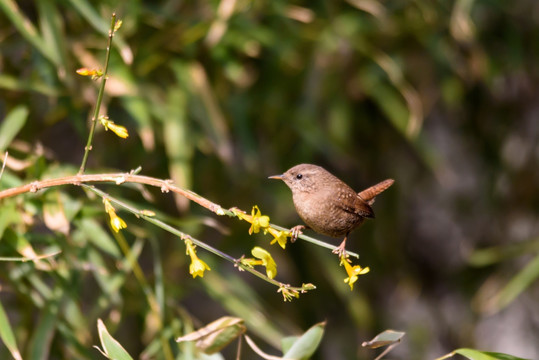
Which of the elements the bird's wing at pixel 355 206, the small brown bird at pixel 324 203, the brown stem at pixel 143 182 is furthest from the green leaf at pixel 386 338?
the brown stem at pixel 143 182

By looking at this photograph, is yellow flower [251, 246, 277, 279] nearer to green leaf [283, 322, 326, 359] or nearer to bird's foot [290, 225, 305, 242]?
bird's foot [290, 225, 305, 242]

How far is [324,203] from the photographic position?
57.7 inches

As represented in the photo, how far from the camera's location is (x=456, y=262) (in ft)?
12.2

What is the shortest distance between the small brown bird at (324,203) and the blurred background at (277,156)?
445mm

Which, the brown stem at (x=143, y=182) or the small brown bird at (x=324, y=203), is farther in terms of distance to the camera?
Result: the small brown bird at (x=324, y=203)

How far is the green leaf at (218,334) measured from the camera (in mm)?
1528

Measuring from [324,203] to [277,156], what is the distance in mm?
1456

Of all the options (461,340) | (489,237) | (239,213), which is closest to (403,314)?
(461,340)

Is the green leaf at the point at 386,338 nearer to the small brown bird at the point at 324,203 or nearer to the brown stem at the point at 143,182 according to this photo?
the small brown bird at the point at 324,203

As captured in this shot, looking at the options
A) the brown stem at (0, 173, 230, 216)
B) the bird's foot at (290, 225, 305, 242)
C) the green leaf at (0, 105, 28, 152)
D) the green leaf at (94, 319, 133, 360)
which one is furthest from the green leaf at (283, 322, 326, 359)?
the green leaf at (0, 105, 28, 152)

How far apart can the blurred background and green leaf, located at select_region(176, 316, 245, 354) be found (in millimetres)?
283

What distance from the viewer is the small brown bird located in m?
1.44

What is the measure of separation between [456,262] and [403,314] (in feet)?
1.32

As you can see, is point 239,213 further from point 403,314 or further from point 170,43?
point 403,314
